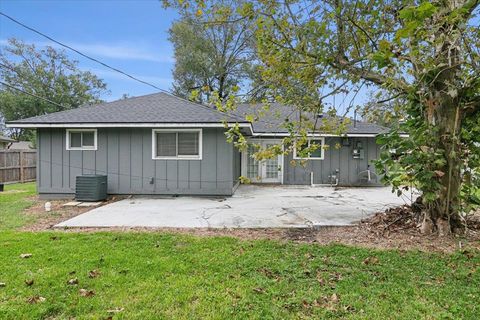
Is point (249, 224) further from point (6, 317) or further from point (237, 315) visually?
point (6, 317)

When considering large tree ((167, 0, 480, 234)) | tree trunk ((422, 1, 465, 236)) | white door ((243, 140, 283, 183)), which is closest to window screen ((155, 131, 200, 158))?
white door ((243, 140, 283, 183))

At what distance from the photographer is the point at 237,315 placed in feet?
8.53

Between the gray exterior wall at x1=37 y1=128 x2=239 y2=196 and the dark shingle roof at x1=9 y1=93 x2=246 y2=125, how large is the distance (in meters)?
0.40

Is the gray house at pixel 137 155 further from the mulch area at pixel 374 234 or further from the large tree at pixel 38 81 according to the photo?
the large tree at pixel 38 81

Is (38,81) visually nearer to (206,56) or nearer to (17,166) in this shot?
(206,56)

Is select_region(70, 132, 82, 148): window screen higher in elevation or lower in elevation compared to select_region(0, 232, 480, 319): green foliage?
higher

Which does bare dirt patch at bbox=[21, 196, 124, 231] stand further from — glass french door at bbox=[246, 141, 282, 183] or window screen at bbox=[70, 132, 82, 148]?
glass french door at bbox=[246, 141, 282, 183]

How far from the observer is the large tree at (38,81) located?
97.1ft

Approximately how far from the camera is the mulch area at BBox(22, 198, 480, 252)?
4.55m

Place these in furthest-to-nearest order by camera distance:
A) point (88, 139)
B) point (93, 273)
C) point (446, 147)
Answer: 1. point (88, 139)
2. point (446, 147)
3. point (93, 273)

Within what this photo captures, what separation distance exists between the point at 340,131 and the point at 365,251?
8.05 ft

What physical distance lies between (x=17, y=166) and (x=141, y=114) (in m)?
9.03

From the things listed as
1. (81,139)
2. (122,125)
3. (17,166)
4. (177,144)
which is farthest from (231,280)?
(17,166)

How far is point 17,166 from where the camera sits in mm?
14508
